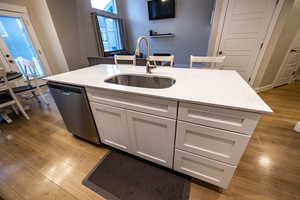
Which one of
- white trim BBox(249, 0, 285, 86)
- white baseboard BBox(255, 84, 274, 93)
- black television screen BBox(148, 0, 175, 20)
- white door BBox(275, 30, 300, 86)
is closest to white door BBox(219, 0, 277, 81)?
white trim BBox(249, 0, 285, 86)

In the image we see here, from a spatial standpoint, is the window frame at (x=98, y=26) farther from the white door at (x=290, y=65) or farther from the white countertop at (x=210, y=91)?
the white door at (x=290, y=65)

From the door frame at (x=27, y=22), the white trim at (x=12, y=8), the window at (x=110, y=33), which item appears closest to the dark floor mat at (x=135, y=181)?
the door frame at (x=27, y=22)

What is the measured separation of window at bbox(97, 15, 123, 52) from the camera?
4.83m

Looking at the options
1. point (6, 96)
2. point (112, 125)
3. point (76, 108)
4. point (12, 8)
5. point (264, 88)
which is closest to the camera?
point (112, 125)

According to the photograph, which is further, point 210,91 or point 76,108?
point 76,108

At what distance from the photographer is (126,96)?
41.7 inches

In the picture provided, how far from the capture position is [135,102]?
105 centimetres

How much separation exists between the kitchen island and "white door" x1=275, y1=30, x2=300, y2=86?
3.13m

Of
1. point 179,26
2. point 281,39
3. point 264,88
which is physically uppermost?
point 179,26

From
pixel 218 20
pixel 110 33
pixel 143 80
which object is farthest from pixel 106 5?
pixel 143 80

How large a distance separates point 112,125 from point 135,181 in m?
0.61

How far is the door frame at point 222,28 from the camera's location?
7.59 feet

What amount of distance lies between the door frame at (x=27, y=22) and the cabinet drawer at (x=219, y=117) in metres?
4.53

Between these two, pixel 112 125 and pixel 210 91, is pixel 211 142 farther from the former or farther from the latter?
pixel 112 125
